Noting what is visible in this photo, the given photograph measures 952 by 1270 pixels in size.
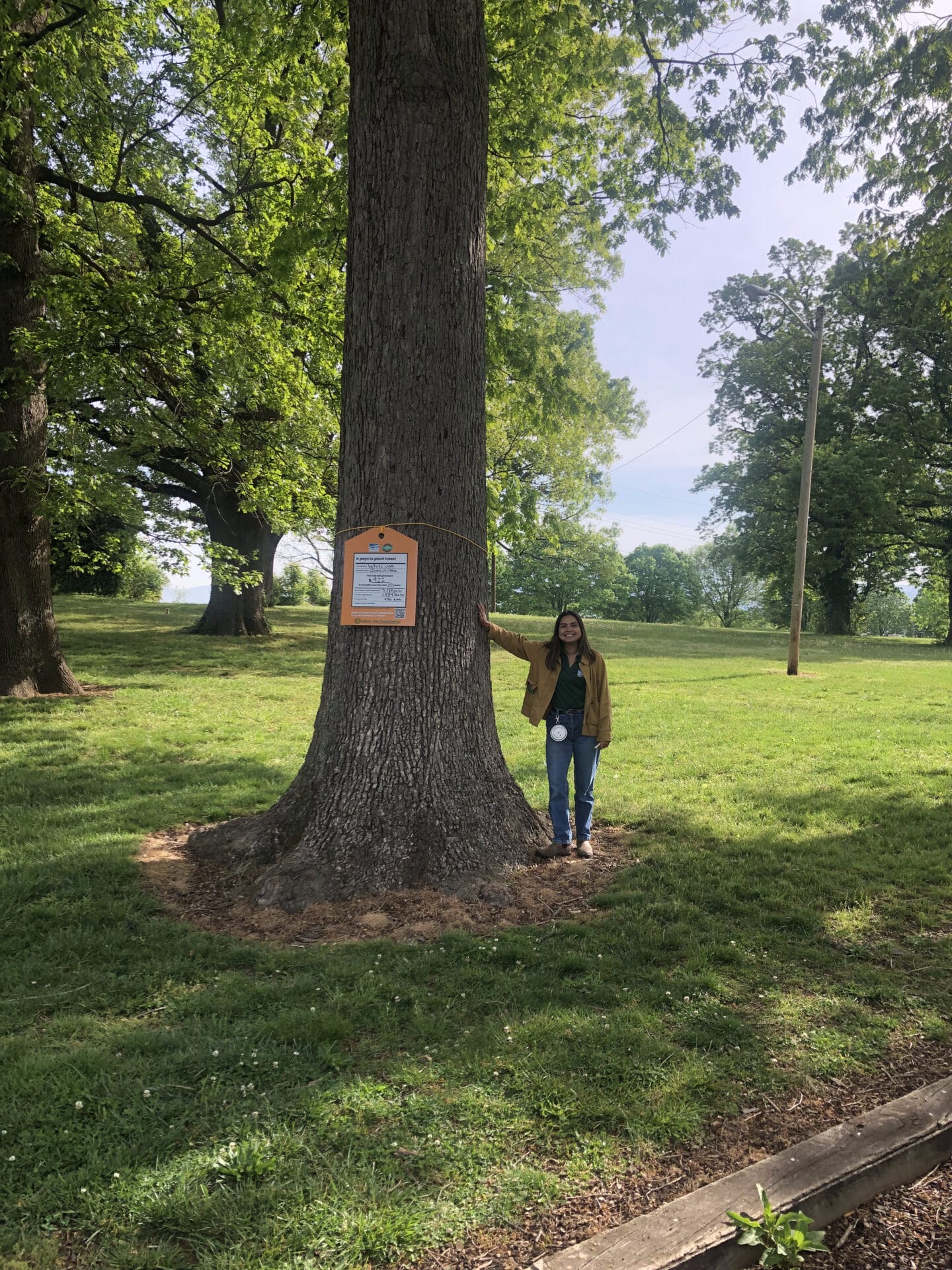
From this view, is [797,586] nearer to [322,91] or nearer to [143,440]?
[322,91]

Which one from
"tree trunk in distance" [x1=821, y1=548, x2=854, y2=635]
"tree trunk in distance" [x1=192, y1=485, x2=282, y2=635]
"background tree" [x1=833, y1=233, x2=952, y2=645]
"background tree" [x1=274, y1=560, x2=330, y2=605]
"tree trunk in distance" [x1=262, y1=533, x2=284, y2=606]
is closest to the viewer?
"tree trunk in distance" [x1=192, y1=485, x2=282, y2=635]

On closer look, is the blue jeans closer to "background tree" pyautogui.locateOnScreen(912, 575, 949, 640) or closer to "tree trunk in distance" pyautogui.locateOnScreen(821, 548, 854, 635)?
"tree trunk in distance" pyautogui.locateOnScreen(821, 548, 854, 635)

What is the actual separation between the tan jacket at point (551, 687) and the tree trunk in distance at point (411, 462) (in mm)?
675

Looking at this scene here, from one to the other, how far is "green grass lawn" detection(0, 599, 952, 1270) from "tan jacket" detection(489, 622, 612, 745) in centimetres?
105

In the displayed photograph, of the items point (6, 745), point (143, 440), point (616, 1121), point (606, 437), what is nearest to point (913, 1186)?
point (616, 1121)

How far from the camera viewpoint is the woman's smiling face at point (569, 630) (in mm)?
5641

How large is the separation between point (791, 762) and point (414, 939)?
5.92m

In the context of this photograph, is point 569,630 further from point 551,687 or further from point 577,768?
point 577,768

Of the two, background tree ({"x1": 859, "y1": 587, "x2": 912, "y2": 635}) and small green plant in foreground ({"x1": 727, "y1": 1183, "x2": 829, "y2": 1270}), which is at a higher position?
background tree ({"x1": 859, "y1": 587, "x2": 912, "y2": 635})

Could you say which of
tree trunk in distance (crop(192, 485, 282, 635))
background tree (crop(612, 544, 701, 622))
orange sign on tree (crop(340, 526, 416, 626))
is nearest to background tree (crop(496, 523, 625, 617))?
background tree (crop(612, 544, 701, 622))

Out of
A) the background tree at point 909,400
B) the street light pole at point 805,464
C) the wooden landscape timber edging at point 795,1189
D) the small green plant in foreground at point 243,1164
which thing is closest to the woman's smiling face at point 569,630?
the wooden landscape timber edging at point 795,1189

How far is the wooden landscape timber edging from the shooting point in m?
2.08

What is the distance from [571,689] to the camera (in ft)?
18.7

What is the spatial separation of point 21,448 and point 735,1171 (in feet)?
36.2
